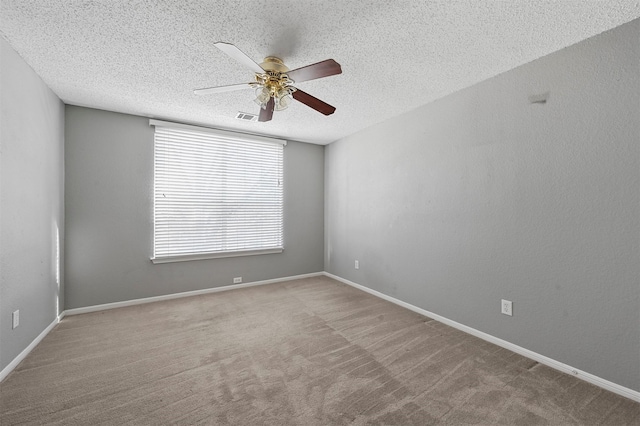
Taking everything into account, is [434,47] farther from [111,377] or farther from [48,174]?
[48,174]

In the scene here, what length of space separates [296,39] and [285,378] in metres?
2.43

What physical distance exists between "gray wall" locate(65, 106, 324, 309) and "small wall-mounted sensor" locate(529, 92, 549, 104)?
160 inches

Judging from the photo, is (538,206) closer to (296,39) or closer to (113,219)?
(296,39)

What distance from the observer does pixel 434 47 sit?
1.94m

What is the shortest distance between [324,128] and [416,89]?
153 cm

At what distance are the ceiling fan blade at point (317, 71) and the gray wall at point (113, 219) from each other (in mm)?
2633

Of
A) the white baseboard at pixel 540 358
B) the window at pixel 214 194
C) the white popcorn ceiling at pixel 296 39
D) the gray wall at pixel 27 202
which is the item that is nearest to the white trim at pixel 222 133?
the window at pixel 214 194

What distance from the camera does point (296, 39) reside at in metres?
1.84

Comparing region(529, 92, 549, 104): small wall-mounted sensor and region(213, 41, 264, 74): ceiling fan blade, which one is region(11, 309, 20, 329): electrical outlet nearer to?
region(213, 41, 264, 74): ceiling fan blade

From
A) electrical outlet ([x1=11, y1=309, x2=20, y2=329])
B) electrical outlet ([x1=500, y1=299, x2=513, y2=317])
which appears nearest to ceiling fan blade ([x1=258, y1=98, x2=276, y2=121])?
electrical outlet ([x1=11, y1=309, x2=20, y2=329])

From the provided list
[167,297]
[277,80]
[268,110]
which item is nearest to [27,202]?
[167,297]

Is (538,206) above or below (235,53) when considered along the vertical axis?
below

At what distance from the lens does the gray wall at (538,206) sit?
1.70 m

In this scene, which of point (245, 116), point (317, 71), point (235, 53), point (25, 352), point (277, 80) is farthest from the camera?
point (245, 116)
